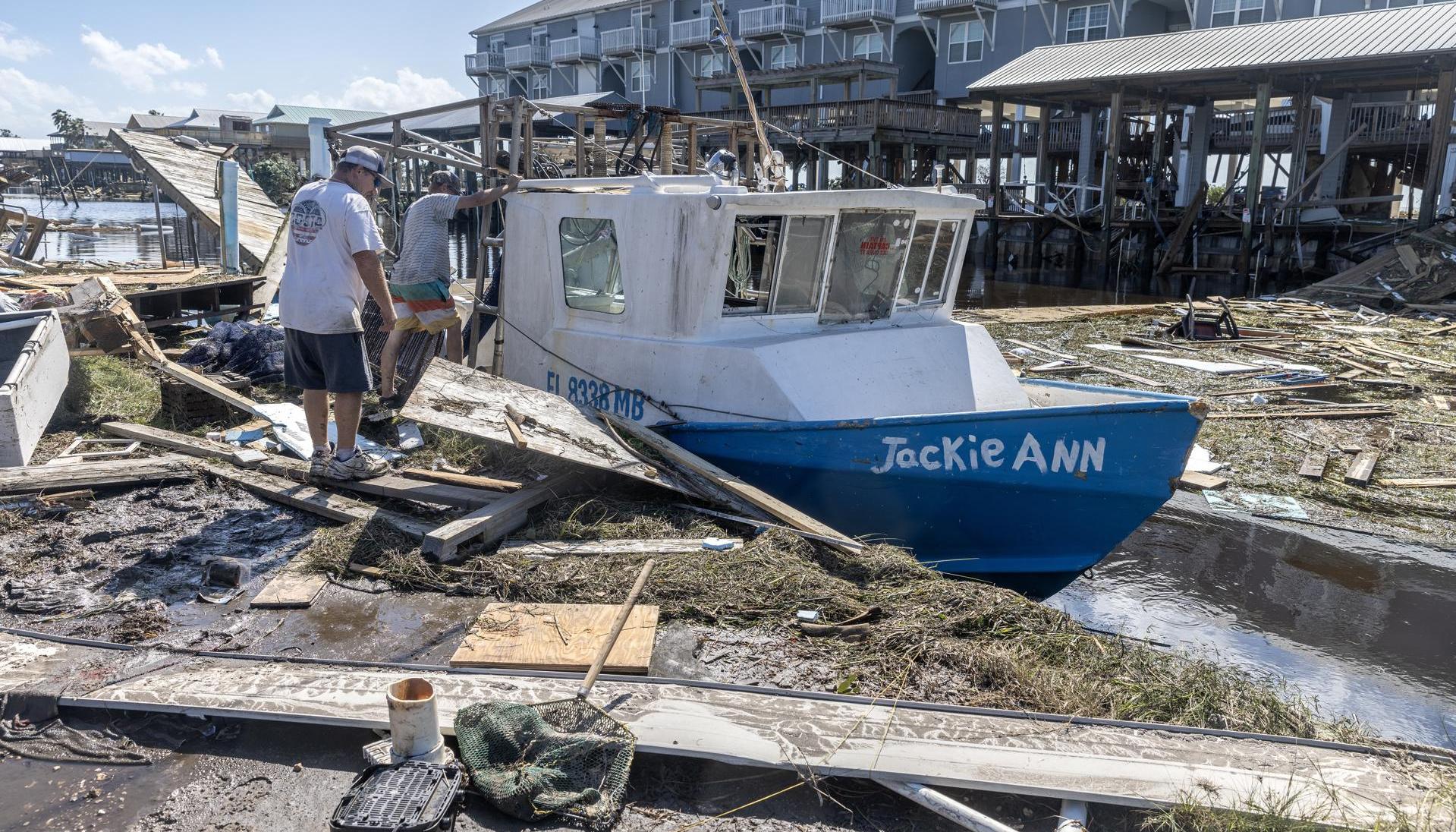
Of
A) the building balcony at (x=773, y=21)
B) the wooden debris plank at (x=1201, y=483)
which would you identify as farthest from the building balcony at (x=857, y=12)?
the wooden debris plank at (x=1201, y=483)

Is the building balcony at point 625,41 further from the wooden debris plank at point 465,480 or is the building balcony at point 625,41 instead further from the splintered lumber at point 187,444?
the wooden debris plank at point 465,480

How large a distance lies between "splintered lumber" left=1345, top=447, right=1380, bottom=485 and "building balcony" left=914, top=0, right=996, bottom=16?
32.5m

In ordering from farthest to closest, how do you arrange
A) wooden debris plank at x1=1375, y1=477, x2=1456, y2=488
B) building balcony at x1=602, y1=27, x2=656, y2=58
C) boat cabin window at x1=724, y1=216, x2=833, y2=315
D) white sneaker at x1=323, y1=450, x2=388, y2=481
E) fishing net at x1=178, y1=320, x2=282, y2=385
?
building balcony at x1=602, y1=27, x2=656, y2=58, fishing net at x1=178, y1=320, x2=282, y2=385, wooden debris plank at x1=1375, y1=477, x2=1456, y2=488, boat cabin window at x1=724, y1=216, x2=833, y2=315, white sneaker at x1=323, y1=450, x2=388, y2=481

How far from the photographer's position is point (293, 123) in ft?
212

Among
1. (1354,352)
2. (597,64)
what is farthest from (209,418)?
(597,64)

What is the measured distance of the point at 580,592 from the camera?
15.1ft

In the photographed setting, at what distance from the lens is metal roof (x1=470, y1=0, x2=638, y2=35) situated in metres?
50.6

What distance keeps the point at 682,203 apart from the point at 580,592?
270cm

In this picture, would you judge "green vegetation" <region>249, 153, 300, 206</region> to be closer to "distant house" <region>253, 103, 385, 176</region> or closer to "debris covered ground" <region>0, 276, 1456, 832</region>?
"distant house" <region>253, 103, 385, 176</region>

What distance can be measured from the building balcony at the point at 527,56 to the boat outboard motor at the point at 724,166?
50440 millimetres

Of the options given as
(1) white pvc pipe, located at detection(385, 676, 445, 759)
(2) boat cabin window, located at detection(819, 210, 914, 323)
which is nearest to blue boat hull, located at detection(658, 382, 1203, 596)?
(2) boat cabin window, located at detection(819, 210, 914, 323)

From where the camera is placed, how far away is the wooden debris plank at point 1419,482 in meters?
8.19

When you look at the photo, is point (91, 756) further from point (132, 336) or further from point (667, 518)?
point (132, 336)

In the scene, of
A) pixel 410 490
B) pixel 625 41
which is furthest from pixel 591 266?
pixel 625 41
